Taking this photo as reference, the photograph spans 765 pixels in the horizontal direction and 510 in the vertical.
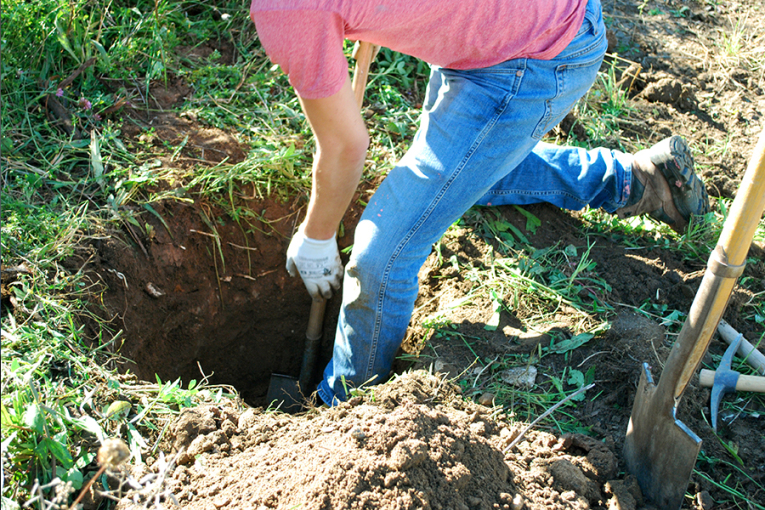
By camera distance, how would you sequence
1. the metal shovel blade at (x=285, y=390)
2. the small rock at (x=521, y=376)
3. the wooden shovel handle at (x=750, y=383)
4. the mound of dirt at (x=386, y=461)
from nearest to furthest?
the mound of dirt at (x=386, y=461) → the wooden shovel handle at (x=750, y=383) → the small rock at (x=521, y=376) → the metal shovel blade at (x=285, y=390)

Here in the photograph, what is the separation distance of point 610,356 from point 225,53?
7.97 ft

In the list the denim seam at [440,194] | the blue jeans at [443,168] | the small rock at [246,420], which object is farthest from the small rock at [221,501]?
the denim seam at [440,194]

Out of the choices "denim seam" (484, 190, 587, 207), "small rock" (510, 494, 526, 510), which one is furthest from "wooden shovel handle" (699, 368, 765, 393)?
"denim seam" (484, 190, 587, 207)

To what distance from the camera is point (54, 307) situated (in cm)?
183

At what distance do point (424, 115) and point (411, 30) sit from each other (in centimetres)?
38

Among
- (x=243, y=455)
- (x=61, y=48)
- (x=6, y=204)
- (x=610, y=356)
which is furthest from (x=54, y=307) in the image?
(x=610, y=356)

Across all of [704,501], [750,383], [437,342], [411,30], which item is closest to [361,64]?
[411,30]

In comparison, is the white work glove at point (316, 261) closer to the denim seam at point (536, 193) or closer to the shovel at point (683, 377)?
the denim seam at point (536, 193)

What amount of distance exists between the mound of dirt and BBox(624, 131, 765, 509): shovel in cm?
7

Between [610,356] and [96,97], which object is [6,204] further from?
[610,356]

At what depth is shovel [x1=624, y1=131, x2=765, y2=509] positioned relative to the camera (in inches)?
48.5

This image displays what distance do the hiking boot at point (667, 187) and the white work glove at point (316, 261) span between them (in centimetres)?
125

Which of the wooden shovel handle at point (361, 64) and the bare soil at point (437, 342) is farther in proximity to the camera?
the wooden shovel handle at point (361, 64)

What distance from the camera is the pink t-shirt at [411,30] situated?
1.54 m
